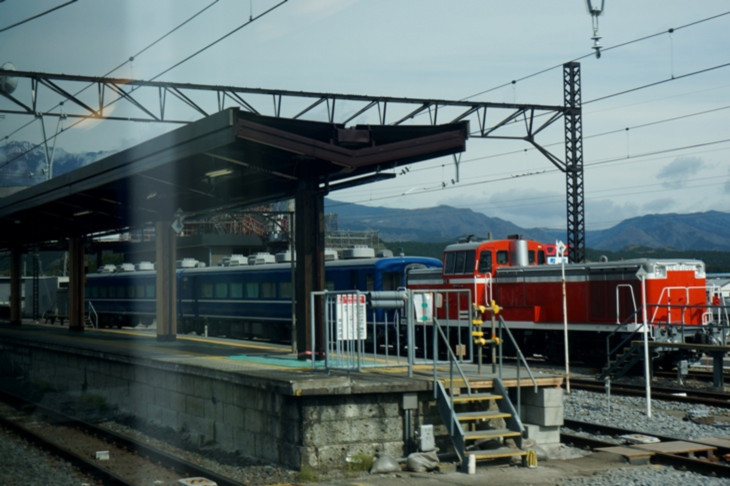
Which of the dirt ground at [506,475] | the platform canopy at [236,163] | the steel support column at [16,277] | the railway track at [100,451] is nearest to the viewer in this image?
the dirt ground at [506,475]

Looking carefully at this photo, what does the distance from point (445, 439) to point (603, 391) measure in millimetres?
7792

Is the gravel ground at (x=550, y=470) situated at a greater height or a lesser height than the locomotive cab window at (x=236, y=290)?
lesser

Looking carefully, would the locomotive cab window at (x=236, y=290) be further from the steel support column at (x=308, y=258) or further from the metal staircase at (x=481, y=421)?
the metal staircase at (x=481, y=421)

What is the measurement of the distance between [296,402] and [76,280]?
19357 millimetres

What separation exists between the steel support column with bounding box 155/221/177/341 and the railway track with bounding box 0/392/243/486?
340cm

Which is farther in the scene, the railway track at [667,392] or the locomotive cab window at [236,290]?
the locomotive cab window at [236,290]

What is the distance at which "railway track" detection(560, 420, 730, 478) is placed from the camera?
1083cm

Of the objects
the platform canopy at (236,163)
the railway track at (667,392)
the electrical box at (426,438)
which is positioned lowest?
the railway track at (667,392)

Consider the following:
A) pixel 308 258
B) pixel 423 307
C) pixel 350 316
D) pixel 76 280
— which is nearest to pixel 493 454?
pixel 423 307

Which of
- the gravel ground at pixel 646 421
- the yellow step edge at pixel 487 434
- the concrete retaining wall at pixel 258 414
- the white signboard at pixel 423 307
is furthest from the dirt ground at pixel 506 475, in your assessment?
the white signboard at pixel 423 307

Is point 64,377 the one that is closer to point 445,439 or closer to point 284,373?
point 284,373

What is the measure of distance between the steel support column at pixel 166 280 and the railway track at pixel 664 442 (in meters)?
10.6

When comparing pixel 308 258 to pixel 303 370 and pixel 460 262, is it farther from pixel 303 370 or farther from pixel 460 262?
pixel 460 262

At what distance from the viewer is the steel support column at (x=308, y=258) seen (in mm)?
14664
